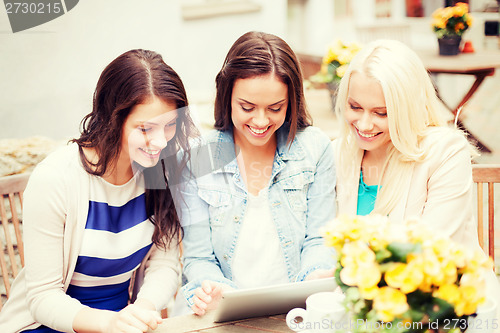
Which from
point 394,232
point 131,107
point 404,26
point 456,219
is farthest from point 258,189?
point 404,26

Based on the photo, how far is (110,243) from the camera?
141 cm

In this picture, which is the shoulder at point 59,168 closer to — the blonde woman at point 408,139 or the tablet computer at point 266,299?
the tablet computer at point 266,299

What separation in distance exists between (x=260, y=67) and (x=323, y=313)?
2.38ft

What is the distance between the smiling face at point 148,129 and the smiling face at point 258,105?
0.64ft

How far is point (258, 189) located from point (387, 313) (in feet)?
2.85

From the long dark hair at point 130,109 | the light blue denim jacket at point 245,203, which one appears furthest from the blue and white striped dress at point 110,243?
the light blue denim jacket at point 245,203

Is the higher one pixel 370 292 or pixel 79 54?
pixel 79 54

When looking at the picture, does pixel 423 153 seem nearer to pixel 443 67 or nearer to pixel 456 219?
pixel 456 219

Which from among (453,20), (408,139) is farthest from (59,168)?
(453,20)

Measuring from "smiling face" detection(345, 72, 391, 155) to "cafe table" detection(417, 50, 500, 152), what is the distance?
2671 mm

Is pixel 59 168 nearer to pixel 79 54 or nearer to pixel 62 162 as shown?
pixel 62 162

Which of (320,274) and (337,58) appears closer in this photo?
(320,274)

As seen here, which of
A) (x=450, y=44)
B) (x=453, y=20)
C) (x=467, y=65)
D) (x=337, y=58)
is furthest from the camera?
(x=450, y=44)

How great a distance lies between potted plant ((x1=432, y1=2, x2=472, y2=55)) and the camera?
442 centimetres
